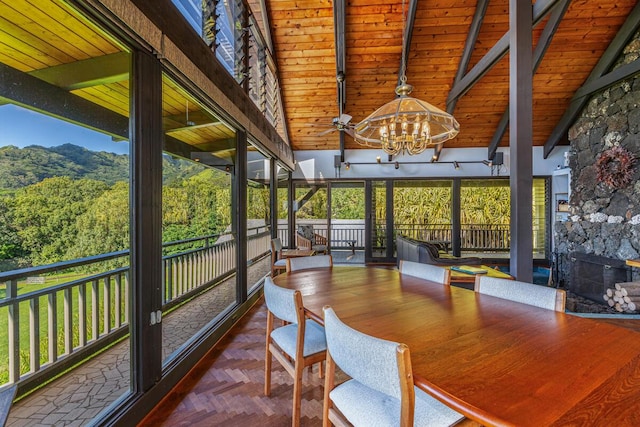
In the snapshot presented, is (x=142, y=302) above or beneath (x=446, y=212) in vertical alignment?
beneath

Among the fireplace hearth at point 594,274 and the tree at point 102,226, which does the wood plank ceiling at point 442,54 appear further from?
the tree at point 102,226

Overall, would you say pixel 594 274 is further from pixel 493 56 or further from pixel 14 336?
pixel 14 336

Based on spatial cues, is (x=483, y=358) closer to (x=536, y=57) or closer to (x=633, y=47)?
(x=536, y=57)

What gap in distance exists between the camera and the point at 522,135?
2.77 meters

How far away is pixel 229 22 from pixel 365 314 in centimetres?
360

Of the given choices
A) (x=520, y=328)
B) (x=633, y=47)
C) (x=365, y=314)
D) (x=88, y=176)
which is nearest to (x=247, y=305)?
(x=88, y=176)

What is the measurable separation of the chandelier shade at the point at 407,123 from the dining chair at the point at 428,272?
1.40 meters

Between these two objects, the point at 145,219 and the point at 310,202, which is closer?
the point at 145,219

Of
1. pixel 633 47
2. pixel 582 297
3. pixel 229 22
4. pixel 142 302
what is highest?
pixel 633 47

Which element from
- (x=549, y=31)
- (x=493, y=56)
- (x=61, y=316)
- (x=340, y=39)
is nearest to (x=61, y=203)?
(x=61, y=316)

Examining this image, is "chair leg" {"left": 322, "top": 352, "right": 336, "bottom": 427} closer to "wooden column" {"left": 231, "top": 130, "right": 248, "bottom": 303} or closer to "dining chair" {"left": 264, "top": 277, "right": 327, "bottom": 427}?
"dining chair" {"left": 264, "top": 277, "right": 327, "bottom": 427}

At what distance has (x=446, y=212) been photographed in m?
7.80

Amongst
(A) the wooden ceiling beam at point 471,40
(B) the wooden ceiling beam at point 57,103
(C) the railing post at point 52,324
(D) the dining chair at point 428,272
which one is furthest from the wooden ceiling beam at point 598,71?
(C) the railing post at point 52,324

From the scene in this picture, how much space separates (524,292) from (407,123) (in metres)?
2.06
